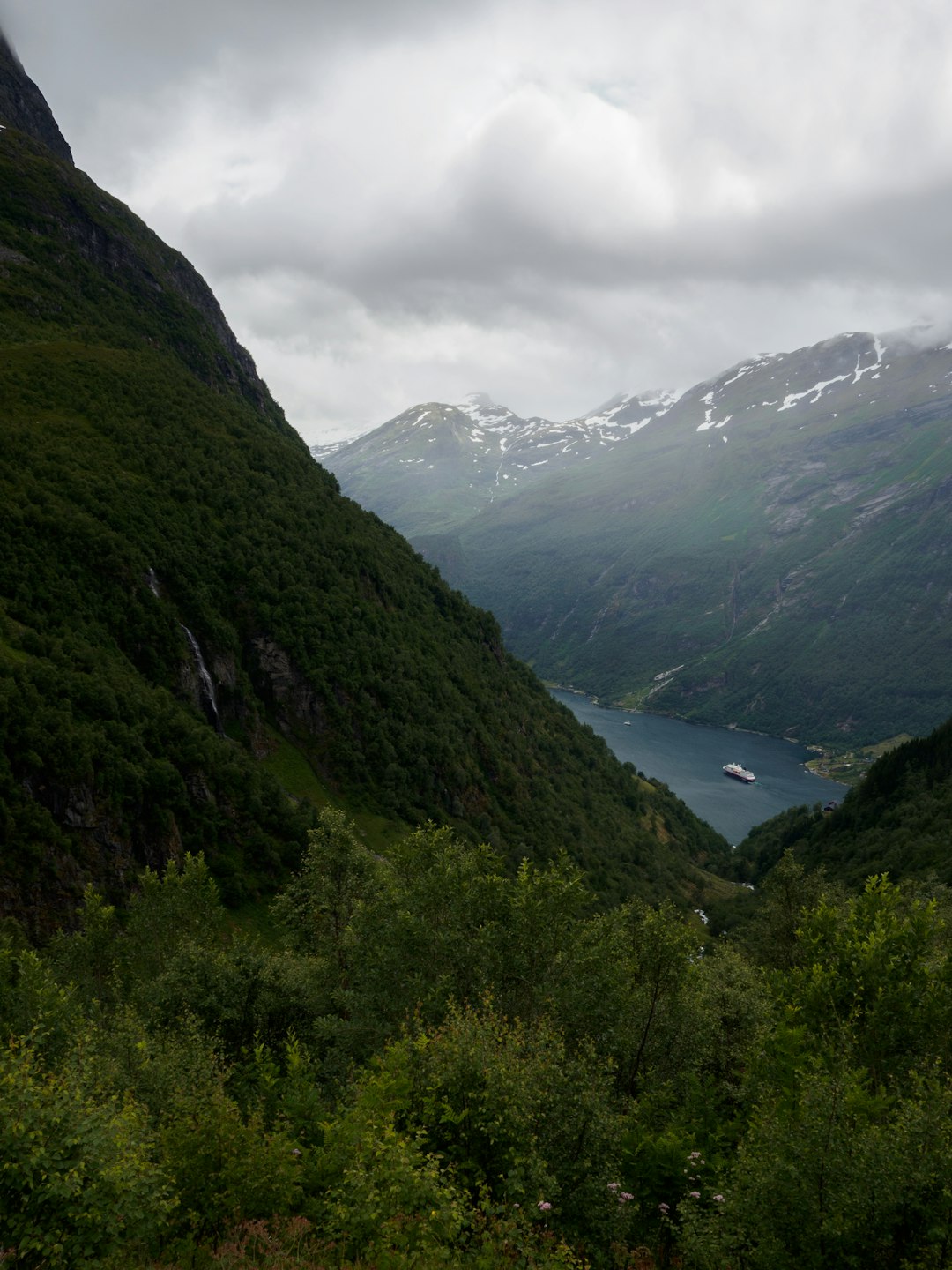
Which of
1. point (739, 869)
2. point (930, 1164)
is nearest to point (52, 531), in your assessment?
point (930, 1164)

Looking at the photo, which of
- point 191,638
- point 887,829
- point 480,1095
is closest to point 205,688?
point 191,638

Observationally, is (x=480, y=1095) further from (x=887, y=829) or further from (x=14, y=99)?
(x=14, y=99)

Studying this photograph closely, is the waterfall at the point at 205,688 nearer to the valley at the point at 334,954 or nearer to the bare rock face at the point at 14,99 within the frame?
the valley at the point at 334,954

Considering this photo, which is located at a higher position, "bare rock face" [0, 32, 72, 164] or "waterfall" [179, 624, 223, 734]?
"bare rock face" [0, 32, 72, 164]

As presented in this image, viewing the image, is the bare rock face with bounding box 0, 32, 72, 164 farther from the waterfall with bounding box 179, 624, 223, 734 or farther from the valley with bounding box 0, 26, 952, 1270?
the waterfall with bounding box 179, 624, 223, 734

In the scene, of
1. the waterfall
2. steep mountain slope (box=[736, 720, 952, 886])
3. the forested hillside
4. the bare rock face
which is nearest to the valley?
the forested hillside

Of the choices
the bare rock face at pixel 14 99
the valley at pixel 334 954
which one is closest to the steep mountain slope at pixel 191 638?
the valley at pixel 334 954

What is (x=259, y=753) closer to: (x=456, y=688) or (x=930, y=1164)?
(x=456, y=688)

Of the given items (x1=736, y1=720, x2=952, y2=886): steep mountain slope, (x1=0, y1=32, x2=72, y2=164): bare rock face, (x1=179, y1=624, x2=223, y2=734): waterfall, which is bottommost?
(x1=736, y1=720, x2=952, y2=886): steep mountain slope
